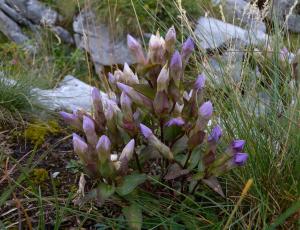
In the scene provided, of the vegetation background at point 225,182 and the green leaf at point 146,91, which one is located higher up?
the green leaf at point 146,91

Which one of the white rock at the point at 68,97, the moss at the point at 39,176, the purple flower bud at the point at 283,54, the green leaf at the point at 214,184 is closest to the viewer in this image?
the green leaf at the point at 214,184

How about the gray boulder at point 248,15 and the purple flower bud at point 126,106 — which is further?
the gray boulder at point 248,15

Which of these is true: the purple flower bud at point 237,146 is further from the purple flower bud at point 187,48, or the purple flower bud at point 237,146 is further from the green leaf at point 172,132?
the purple flower bud at point 187,48

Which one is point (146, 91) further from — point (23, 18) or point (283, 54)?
point (23, 18)

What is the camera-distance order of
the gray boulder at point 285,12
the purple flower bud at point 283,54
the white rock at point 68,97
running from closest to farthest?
1. the purple flower bud at point 283,54
2. the gray boulder at point 285,12
3. the white rock at point 68,97

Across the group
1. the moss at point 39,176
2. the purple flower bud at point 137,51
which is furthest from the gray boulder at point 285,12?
the moss at point 39,176

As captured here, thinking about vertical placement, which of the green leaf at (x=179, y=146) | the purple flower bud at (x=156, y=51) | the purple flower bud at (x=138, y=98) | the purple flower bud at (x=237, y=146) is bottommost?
the green leaf at (x=179, y=146)
